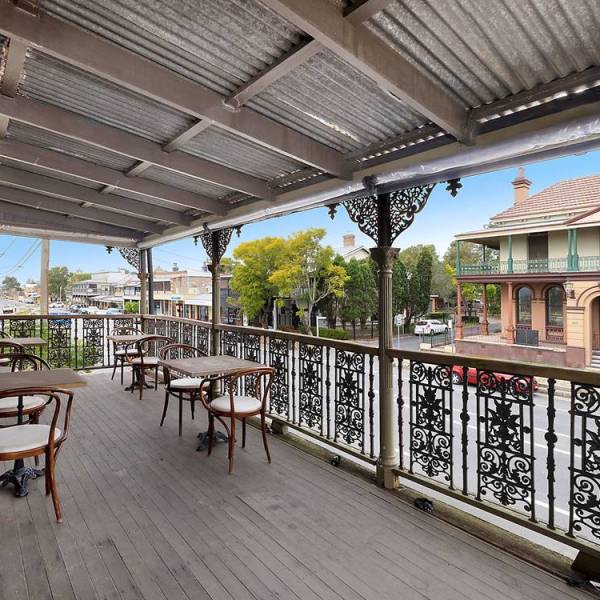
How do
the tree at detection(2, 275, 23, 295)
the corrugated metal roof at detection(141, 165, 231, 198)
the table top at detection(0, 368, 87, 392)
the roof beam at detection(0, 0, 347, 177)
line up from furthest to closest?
the tree at detection(2, 275, 23, 295) → the corrugated metal roof at detection(141, 165, 231, 198) → the table top at detection(0, 368, 87, 392) → the roof beam at detection(0, 0, 347, 177)

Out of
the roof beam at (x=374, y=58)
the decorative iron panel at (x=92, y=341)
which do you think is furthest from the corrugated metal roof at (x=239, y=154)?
the decorative iron panel at (x=92, y=341)

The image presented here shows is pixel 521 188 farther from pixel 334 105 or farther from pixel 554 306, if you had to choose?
pixel 334 105

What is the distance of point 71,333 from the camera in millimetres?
6898

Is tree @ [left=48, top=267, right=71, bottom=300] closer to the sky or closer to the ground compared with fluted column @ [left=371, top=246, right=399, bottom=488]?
closer to the sky

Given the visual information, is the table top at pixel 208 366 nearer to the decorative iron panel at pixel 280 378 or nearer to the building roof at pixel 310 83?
the decorative iron panel at pixel 280 378

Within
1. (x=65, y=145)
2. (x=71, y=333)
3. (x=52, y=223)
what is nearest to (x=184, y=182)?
(x=65, y=145)

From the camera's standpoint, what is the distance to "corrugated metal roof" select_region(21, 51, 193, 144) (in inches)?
89.7

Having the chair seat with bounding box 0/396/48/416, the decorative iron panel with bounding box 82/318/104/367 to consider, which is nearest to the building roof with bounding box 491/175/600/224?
the chair seat with bounding box 0/396/48/416

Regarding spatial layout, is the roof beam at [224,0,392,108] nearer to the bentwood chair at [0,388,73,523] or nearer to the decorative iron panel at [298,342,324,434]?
the bentwood chair at [0,388,73,523]

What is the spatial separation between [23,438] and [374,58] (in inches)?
111

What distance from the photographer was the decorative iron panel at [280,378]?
404 centimetres

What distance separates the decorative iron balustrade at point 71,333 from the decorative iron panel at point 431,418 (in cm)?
601

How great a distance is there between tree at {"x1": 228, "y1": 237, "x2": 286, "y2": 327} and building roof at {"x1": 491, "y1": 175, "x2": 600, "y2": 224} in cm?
1180

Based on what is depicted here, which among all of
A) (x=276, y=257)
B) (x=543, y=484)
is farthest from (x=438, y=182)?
(x=276, y=257)
